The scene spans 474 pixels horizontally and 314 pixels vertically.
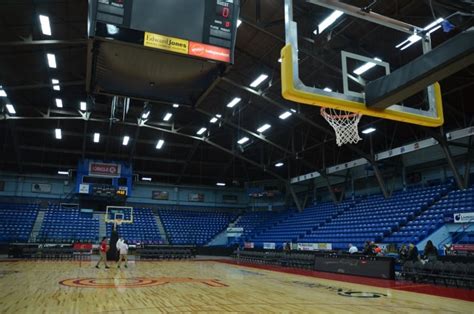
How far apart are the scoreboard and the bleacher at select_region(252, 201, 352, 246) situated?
1622 cm

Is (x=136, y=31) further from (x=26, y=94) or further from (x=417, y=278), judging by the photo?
(x=26, y=94)

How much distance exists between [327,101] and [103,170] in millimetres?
23207

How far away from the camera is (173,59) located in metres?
6.00

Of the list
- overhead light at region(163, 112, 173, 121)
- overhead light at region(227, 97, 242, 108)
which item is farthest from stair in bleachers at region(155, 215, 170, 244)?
overhead light at region(227, 97, 242, 108)

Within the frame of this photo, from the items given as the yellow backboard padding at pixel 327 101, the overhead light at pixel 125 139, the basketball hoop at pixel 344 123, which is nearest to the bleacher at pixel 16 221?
the overhead light at pixel 125 139

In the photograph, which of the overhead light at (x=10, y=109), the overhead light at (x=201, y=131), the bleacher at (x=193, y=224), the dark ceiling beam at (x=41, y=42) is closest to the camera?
the dark ceiling beam at (x=41, y=42)

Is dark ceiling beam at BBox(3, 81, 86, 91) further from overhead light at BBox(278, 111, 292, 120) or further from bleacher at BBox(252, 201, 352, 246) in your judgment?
bleacher at BBox(252, 201, 352, 246)

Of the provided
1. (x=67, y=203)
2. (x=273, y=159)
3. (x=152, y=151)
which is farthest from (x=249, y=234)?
(x=67, y=203)

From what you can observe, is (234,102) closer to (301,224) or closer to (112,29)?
(301,224)

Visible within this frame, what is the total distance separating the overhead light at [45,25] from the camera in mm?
12164

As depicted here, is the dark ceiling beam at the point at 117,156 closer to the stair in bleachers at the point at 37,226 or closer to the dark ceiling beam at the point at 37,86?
the stair in bleachers at the point at 37,226

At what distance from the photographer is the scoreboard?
19.2 ft

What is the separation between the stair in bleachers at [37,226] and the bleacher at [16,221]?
24cm

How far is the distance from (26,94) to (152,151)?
979cm
